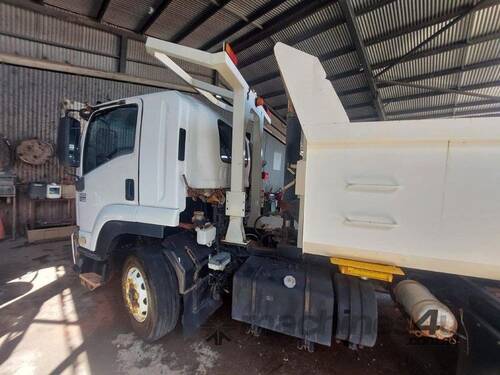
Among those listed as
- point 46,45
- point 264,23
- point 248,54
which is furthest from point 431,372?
point 46,45

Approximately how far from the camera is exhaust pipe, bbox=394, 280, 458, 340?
144 cm

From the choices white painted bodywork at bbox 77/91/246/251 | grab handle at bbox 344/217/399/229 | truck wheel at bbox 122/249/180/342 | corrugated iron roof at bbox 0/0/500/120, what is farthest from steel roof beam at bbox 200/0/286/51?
truck wheel at bbox 122/249/180/342

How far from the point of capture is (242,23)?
4.85m

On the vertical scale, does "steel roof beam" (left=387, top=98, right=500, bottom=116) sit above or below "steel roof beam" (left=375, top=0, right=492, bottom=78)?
below

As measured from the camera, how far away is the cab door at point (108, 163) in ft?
7.06

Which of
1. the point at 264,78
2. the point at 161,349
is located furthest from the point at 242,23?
the point at 161,349

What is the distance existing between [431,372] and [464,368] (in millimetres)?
667

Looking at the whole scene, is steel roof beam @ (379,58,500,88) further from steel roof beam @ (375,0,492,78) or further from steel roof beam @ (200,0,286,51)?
steel roof beam @ (200,0,286,51)

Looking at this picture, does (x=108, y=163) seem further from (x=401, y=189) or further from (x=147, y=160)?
(x=401, y=189)

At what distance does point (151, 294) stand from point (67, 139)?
1786mm

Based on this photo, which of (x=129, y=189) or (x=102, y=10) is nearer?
(x=129, y=189)

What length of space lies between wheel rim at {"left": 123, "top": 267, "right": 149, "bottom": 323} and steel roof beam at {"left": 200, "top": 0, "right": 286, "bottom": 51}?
5141 mm

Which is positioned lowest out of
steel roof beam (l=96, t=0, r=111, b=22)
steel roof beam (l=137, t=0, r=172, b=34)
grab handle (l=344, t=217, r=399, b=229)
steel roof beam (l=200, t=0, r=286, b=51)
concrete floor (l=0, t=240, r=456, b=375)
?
concrete floor (l=0, t=240, r=456, b=375)

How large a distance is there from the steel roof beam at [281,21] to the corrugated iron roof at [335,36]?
0.06ft
